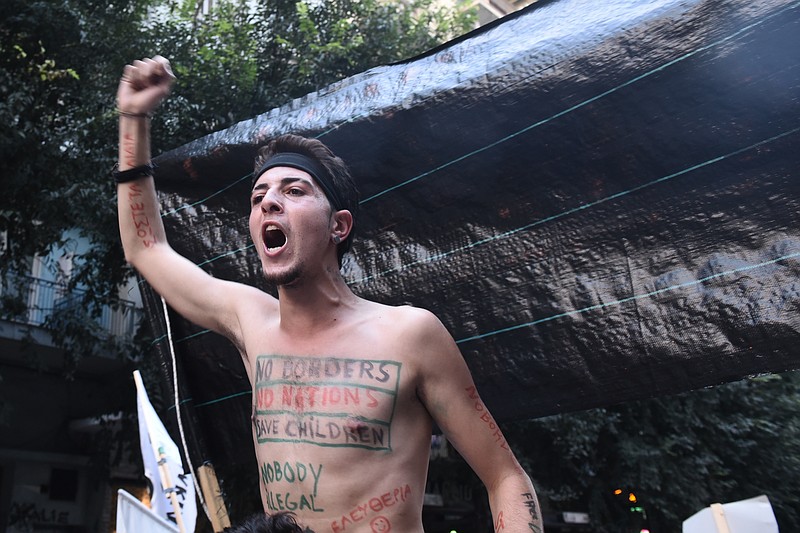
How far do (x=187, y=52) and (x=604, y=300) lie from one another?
9.33m

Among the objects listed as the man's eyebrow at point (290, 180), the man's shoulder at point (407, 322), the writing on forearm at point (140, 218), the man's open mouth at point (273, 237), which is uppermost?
the writing on forearm at point (140, 218)

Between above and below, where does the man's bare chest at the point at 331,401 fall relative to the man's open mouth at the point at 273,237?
below

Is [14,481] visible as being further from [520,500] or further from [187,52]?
[520,500]

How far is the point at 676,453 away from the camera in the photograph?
11711 mm

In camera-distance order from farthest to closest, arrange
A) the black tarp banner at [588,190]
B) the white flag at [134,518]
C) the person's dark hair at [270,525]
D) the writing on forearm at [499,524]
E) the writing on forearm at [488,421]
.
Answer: the white flag at [134,518]
the black tarp banner at [588,190]
the writing on forearm at [488,421]
the writing on forearm at [499,524]
the person's dark hair at [270,525]

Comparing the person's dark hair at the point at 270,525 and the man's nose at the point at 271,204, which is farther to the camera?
the man's nose at the point at 271,204

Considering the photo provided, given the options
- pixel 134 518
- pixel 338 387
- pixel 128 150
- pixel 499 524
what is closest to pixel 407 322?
pixel 338 387

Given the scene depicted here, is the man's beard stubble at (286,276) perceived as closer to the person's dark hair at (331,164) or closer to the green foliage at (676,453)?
the person's dark hair at (331,164)

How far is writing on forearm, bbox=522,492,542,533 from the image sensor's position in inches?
71.5

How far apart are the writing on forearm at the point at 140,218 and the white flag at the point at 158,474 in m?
1.67

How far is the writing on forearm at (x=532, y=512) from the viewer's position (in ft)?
A: 5.96

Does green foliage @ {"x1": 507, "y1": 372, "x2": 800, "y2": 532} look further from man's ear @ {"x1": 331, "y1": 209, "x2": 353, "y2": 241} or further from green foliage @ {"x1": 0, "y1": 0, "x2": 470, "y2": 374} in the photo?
man's ear @ {"x1": 331, "y1": 209, "x2": 353, "y2": 241}

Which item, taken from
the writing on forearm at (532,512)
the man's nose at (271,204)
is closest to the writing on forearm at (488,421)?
the writing on forearm at (532,512)

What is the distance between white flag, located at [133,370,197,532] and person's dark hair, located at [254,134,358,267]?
209 cm
